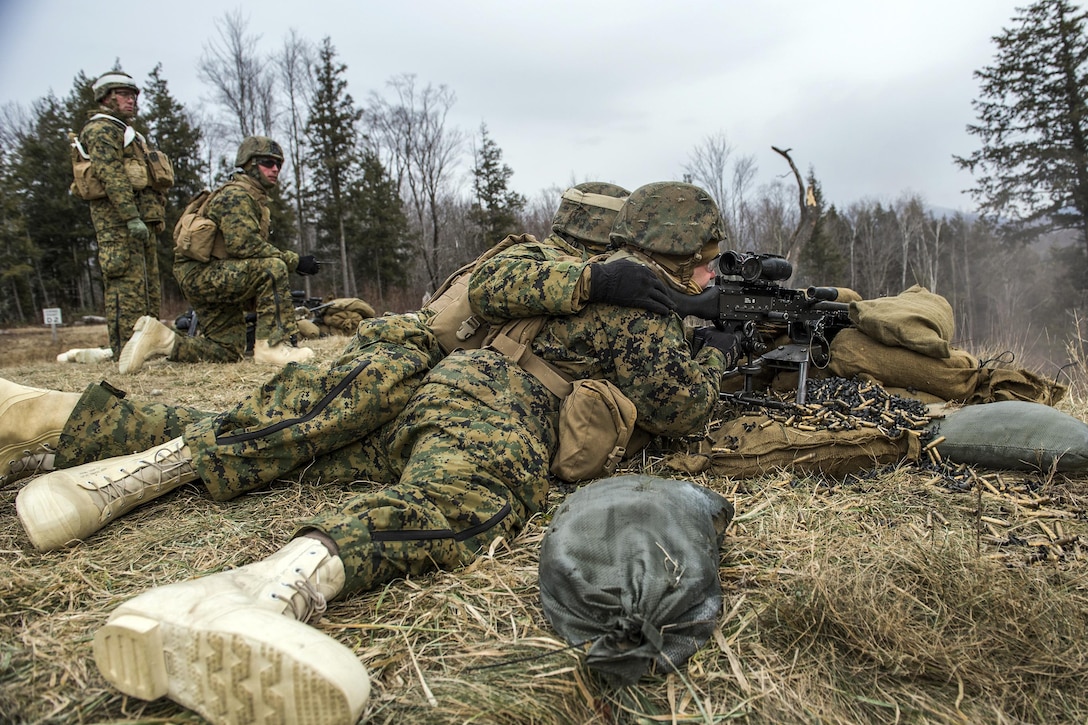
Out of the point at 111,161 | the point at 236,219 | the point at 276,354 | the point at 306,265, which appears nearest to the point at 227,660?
the point at 236,219

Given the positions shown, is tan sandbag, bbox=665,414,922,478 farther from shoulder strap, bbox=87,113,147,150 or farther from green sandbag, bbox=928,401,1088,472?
shoulder strap, bbox=87,113,147,150

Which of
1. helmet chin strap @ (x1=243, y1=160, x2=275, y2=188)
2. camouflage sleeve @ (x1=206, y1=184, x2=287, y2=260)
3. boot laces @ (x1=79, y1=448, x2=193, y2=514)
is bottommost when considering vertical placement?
boot laces @ (x1=79, y1=448, x2=193, y2=514)

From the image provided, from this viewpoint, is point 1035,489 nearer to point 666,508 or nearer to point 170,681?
point 666,508

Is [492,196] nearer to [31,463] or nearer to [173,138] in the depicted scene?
[173,138]

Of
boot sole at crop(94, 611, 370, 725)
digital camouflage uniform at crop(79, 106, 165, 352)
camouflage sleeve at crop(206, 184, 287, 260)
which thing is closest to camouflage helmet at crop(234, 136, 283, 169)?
camouflage sleeve at crop(206, 184, 287, 260)

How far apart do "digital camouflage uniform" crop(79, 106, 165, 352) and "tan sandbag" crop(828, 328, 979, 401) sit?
7365mm

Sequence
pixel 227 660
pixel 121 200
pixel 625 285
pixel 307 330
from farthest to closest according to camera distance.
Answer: pixel 307 330
pixel 121 200
pixel 625 285
pixel 227 660

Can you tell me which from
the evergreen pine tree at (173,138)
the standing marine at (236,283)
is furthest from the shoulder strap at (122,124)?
the evergreen pine tree at (173,138)

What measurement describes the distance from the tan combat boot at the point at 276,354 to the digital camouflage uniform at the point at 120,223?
157cm

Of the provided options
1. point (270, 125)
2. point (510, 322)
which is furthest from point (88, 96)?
point (510, 322)

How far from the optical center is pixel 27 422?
8.39 ft

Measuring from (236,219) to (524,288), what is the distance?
530 cm

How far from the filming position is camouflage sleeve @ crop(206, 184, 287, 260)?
686 centimetres

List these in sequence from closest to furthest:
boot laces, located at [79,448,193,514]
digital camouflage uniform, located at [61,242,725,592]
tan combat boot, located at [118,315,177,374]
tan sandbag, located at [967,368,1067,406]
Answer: digital camouflage uniform, located at [61,242,725,592] → boot laces, located at [79,448,193,514] → tan sandbag, located at [967,368,1067,406] → tan combat boot, located at [118,315,177,374]
